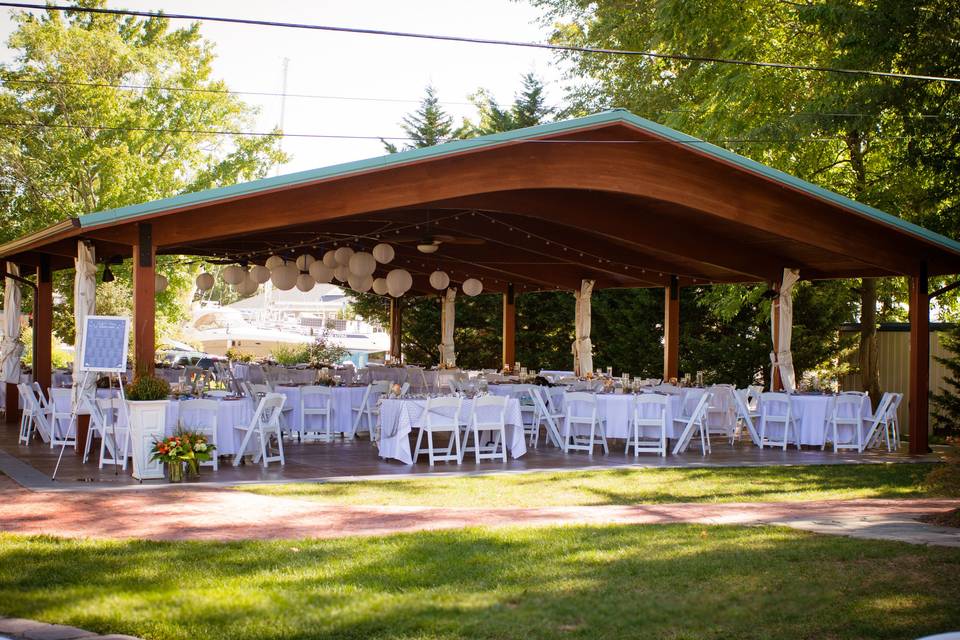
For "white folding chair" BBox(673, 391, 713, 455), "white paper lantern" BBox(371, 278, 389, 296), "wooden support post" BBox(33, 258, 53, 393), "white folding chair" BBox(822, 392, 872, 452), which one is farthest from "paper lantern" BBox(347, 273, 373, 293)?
"white folding chair" BBox(822, 392, 872, 452)

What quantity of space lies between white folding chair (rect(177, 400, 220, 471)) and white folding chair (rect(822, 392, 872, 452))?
809 cm

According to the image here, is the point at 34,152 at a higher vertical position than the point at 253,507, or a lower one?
higher

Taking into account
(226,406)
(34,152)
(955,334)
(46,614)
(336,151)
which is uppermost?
(336,151)

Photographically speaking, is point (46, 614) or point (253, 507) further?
point (253, 507)

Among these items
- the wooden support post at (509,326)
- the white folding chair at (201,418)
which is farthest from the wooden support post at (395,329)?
the white folding chair at (201,418)

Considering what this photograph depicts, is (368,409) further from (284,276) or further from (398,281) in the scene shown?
(284,276)

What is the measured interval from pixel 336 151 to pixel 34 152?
77.0ft

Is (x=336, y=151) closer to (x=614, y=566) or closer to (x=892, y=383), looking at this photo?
(x=892, y=383)

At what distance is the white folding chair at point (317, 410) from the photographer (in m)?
13.1

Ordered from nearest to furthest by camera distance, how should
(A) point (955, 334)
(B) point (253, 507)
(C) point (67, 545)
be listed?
(C) point (67, 545) < (B) point (253, 507) < (A) point (955, 334)

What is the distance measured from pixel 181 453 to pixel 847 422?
8756mm

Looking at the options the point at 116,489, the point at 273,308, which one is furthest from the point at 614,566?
the point at 273,308

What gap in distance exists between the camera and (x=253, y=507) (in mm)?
7898

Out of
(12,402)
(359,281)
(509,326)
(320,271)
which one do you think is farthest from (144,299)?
(509,326)
